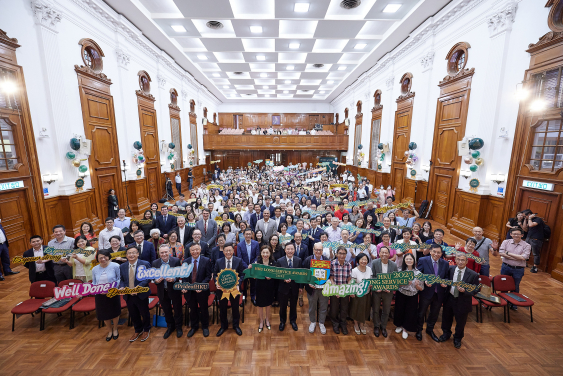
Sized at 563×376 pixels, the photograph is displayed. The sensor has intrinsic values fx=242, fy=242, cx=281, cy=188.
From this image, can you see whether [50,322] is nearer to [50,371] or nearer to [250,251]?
[50,371]

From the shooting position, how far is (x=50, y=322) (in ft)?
15.0

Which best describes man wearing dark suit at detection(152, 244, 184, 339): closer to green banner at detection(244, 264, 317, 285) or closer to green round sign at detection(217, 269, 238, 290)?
green round sign at detection(217, 269, 238, 290)

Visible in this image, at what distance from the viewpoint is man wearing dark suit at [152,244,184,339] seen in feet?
13.4

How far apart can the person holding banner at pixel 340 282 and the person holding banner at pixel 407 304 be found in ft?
3.08

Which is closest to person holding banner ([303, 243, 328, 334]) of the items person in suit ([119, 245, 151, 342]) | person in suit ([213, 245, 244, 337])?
person in suit ([213, 245, 244, 337])

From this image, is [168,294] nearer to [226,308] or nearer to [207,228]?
[226,308]

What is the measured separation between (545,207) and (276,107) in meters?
24.0

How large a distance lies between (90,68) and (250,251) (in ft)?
30.6

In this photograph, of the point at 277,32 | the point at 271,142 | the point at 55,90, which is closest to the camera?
the point at 55,90

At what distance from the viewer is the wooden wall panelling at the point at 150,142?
1197 cm

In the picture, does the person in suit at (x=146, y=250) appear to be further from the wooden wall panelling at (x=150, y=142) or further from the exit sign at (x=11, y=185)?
the wooden wall panelling at (x=150, y=142)

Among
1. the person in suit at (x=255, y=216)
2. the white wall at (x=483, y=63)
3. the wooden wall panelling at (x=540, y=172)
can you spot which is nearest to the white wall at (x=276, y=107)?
the white wall at (x=483, y=63)

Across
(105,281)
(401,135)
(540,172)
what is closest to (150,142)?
(105,281)

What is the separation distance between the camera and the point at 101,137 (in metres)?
9.41
